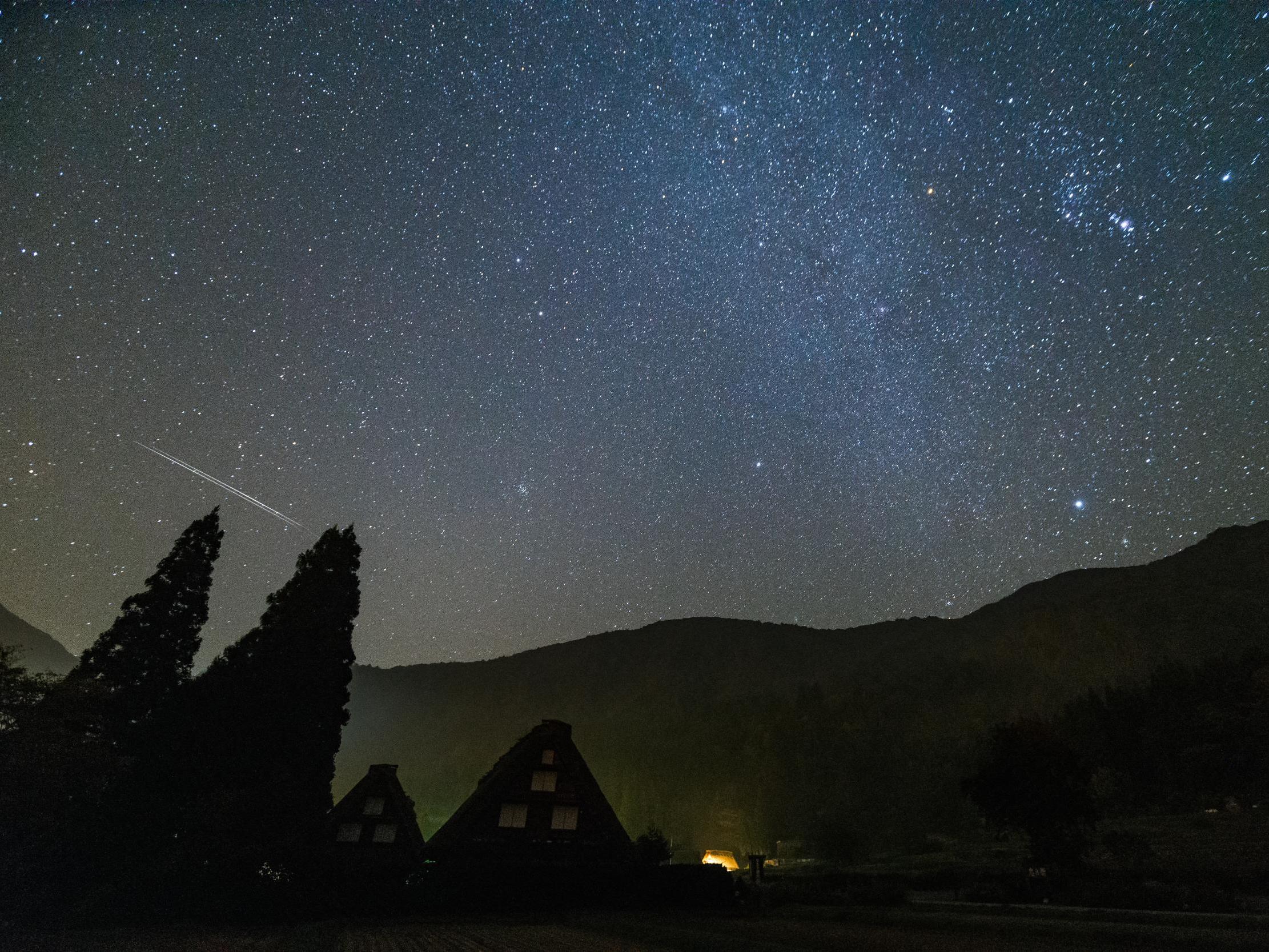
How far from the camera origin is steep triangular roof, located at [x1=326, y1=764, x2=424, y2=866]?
43.6m

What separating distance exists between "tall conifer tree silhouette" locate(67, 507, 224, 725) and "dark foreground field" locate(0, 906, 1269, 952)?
798 inches

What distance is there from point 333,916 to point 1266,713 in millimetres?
90422

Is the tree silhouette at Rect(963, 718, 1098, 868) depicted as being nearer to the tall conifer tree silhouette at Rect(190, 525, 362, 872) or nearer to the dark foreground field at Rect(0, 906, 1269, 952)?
the dark foreground field at Rect(0, 906, 1269, 952)

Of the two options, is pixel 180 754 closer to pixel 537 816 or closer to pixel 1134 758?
pixel 537 816

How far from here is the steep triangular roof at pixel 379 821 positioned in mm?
43625

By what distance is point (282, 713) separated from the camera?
36.5 m

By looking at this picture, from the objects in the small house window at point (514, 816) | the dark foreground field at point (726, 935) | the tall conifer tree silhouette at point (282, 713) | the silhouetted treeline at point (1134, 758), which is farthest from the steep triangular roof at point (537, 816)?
the silhouetted treeline at point (1134, 758)

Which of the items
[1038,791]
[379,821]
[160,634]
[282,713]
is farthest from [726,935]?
[160,634]

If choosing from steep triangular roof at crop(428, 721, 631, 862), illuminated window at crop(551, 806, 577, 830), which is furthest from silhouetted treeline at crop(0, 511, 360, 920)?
illuminated window at crop(551, 806, 577, 830)

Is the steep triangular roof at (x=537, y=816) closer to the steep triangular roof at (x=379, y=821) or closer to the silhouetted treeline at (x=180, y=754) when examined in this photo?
the steep triangular roof at (x=379, y=821)

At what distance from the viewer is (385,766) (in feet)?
157

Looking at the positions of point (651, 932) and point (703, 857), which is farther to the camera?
point (703, 857)

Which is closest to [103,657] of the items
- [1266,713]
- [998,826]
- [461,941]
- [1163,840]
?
[461,941]

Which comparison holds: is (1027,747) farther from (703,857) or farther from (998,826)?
(703,857)
